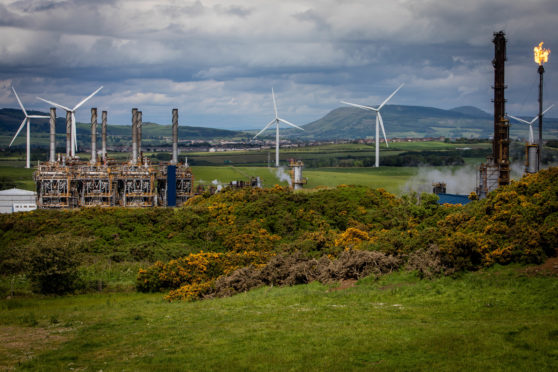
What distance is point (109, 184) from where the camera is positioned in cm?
9119

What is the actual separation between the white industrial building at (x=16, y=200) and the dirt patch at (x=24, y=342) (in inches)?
2546

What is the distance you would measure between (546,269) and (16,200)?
7941 centimetres

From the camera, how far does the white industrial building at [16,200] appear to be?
86688mm

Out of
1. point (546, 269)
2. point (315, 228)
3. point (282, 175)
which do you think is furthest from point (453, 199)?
point (282, 175)

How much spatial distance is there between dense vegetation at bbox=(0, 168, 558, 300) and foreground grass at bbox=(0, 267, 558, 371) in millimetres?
2382

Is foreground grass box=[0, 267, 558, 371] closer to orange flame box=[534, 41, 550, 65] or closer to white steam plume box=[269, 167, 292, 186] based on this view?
orange flame box=[534, 41, 550, 65]

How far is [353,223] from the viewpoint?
5528 cm

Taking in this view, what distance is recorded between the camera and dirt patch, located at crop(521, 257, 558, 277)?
25619 millimetres

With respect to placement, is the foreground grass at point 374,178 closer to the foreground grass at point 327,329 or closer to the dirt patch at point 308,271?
the dirt patch at point 308,271

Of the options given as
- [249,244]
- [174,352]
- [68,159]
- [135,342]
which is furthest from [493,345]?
[68,159]

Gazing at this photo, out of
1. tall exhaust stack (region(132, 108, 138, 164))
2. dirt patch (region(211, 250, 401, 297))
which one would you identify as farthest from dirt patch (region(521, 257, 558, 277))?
tall exhaust stack (region(132, 108, 138, 164))

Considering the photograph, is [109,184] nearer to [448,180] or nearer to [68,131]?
[68,131]

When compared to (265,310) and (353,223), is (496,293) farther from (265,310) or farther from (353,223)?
(353,223)

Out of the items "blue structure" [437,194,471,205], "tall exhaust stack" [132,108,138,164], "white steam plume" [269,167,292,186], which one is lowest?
"blue structure" [437,194,471,205]
